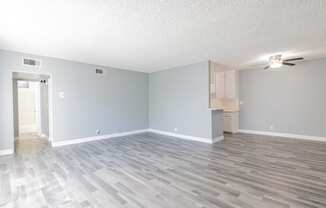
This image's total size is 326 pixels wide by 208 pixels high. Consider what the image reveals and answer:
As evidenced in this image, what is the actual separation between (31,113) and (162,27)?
7.58 metres

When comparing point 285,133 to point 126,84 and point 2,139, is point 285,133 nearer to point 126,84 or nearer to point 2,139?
point 126,84

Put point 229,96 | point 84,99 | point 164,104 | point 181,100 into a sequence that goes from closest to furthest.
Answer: point 84,99 → point 181,100 → point 164,104 → point 229,96

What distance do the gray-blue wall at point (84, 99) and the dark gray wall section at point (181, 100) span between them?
22.5 inches

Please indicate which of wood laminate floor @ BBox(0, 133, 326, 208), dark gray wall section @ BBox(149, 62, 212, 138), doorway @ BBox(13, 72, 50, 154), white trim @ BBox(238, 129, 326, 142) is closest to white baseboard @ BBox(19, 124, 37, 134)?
doorway @ BBox(13, 72, 50, 154)

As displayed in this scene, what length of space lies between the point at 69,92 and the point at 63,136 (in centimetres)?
127

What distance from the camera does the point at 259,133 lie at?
6207 mm

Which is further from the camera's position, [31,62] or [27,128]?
[27,128]

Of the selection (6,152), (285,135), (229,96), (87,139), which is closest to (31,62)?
(6,152)

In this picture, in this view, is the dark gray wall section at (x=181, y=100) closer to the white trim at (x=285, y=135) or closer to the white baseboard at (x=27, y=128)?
the white trim at (x=285, y=135)

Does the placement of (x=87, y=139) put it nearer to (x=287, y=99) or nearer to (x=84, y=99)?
(x=84, y=99)

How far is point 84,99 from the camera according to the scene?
5.20 meters

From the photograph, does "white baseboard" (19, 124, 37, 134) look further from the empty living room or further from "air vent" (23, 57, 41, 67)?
"air vent" (23, 57, 41, 67)

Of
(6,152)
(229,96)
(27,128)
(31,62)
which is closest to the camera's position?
(6,152)

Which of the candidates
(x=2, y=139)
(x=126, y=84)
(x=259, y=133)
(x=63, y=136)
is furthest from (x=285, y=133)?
(x=2, y=139)
